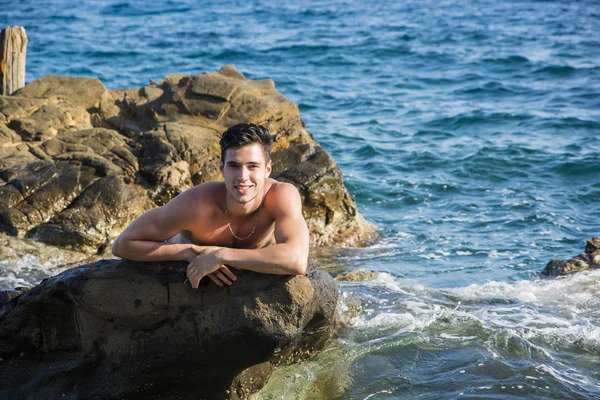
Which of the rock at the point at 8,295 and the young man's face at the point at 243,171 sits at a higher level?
the young man's face at the point at 243,171

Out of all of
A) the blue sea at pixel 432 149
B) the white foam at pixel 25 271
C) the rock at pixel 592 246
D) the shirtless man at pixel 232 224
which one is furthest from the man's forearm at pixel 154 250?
the rock at pixel 592 246

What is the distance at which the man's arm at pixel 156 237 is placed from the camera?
5180 mm

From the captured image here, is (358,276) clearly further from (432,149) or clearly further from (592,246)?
(432,149)

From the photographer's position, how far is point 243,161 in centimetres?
522

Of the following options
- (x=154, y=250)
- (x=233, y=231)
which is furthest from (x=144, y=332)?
(x=233, y=231)

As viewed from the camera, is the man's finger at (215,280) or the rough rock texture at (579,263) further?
the rough rock texture at (579,263)

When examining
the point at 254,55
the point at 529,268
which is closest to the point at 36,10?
the point at 254,55

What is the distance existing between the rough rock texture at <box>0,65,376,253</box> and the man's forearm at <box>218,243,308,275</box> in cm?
464

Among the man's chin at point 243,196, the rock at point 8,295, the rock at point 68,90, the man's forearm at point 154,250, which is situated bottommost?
the rock at point 8,295

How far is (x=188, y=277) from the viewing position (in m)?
5.04

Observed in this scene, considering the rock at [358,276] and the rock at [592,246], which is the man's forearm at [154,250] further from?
the rock at [592,246]

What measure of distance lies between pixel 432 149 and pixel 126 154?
289 inches

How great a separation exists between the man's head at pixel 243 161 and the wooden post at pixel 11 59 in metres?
8.05

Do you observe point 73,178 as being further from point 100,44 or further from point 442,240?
point 100,44
